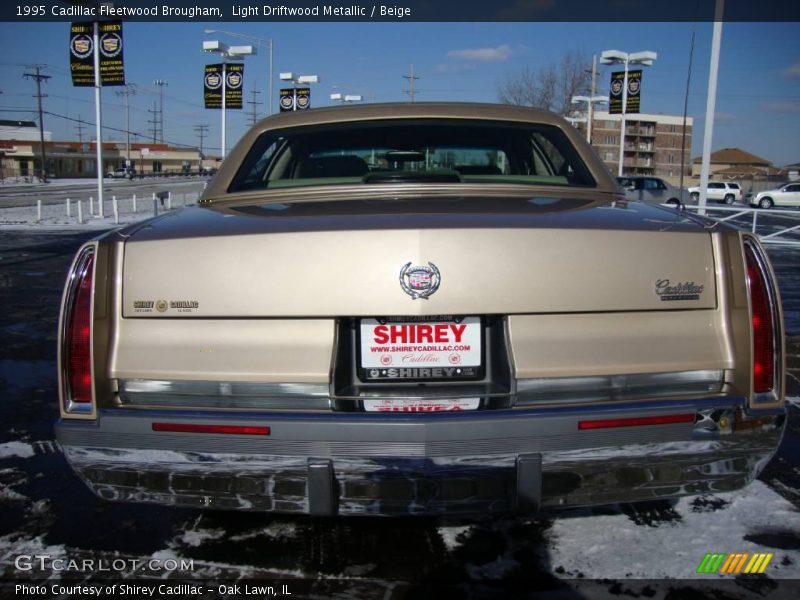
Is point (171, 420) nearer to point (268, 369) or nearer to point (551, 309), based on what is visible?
point (268, 369)

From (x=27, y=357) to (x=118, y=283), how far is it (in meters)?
4.23

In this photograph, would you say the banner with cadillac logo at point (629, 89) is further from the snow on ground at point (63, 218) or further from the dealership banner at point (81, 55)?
the dealership banner at point (81, 55)

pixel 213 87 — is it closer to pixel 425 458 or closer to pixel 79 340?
pixel 79 340

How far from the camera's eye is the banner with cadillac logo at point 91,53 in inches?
836

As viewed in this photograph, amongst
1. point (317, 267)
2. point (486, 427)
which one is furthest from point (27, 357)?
point (486, 427)

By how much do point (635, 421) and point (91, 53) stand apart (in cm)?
2336

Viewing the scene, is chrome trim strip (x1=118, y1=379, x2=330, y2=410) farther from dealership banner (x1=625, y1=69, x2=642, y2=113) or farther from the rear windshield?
dealership banner (x1=625, y1=69, x2=642, y2=113)

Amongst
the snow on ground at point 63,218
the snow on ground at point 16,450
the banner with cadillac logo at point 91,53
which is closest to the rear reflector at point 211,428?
the snow on ground at point 16,450

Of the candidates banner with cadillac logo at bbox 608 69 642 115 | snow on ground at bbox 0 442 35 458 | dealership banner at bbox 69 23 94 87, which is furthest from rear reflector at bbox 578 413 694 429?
banner with cadillac logo at bbox 608 69 642 115

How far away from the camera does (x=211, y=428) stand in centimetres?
208

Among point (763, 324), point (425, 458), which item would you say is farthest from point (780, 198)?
point (425, 458)

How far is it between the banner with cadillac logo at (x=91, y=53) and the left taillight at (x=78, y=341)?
71.5ft

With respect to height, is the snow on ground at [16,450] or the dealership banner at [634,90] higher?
the dealership banner at [634,90]

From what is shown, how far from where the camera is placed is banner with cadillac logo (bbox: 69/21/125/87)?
21.2 meters
